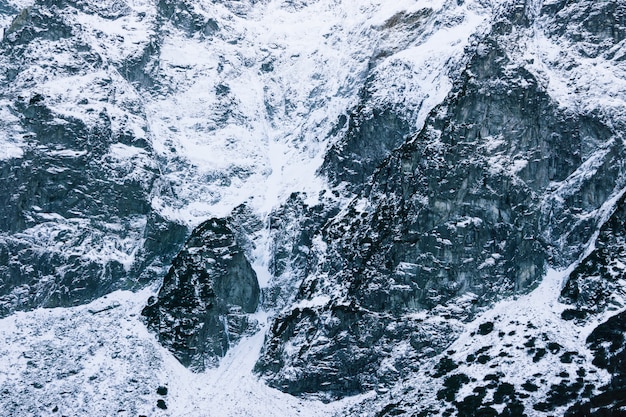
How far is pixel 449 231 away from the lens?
159750mm

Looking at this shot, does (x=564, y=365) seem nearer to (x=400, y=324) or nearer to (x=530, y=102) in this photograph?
(x=400, y=324)

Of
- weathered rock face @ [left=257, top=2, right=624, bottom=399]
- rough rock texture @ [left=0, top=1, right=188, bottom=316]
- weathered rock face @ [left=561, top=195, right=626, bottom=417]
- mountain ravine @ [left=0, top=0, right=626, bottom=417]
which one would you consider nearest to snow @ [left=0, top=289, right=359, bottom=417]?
mountain ravine @ [left=0, top=0, right=626, bottom=417]

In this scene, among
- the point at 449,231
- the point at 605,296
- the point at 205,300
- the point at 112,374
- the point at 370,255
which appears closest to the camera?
the point at 605,296

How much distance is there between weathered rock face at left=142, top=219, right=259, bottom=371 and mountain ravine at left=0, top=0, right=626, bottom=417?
0.36 metres

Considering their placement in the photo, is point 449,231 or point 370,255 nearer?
point 449,231

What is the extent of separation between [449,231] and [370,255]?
45.3 feet

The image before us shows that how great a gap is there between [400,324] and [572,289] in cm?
2668

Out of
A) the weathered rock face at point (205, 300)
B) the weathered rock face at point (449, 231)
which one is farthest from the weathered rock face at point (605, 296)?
the weathered rock face at point (205, 300)

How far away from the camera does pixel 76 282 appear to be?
177 meters

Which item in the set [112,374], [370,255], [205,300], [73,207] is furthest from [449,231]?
[73,207]

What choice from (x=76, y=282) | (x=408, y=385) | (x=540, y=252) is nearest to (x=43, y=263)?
(x=76, y=282)

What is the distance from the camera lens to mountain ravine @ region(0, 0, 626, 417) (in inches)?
5728

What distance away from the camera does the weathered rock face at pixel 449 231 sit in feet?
508

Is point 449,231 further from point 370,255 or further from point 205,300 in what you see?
point 205,300
